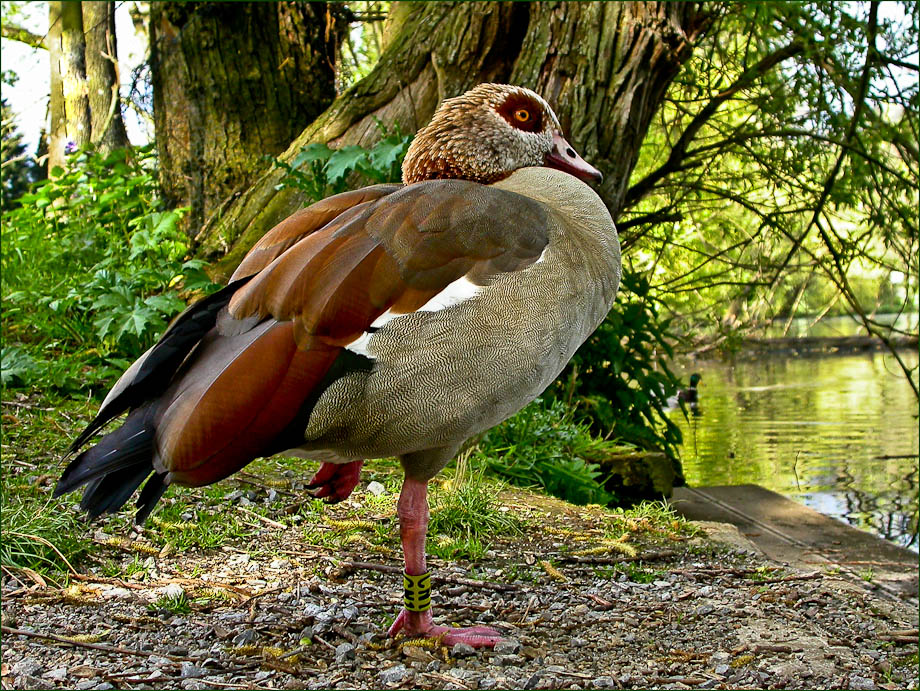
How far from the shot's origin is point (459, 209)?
2652 mm

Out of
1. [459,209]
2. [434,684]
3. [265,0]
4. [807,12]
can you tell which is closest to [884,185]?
[807,12]

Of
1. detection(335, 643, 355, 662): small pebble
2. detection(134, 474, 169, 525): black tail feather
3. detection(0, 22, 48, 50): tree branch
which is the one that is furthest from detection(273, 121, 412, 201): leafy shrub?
detection(0, 22, 48, 50): tree branch

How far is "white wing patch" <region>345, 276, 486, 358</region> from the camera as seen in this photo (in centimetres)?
250

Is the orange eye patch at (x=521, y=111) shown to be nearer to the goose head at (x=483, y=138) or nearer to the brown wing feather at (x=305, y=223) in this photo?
the goose head at (x=483, y=138)

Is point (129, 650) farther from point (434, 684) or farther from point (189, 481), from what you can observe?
point (434, 684)

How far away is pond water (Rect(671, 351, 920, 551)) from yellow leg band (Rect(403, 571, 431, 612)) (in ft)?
15.6

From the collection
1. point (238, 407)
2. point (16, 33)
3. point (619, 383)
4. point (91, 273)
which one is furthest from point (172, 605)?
point (16, 33)

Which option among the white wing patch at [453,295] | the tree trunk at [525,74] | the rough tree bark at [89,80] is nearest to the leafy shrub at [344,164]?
the tree trunk at [525,74]

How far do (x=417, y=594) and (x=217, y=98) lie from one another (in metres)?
5.35

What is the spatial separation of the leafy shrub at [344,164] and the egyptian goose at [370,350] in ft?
8.07

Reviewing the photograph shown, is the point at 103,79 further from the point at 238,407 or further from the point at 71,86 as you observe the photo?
the point at 238,407

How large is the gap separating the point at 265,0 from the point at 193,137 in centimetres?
124

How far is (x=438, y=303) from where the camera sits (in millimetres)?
2566

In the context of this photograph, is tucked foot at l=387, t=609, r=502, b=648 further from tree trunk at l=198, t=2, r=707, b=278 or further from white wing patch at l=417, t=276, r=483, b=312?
tree trunk at l=198, t=2, r=707, b=278
